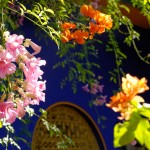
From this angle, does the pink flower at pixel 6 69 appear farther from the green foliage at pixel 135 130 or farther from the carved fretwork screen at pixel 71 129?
the carved fretwork screen at pixel 71 129

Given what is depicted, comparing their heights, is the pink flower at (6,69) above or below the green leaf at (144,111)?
above

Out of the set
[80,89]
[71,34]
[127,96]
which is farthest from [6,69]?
[80,89]

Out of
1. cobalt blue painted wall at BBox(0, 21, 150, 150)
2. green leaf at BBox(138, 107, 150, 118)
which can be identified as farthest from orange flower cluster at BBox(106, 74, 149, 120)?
cobalt blue painted wall at BBox(0, 21, 150, 150)

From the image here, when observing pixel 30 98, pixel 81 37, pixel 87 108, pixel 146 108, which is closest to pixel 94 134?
pixel 87 108

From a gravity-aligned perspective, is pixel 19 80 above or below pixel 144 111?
above

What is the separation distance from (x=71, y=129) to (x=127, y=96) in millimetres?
3675

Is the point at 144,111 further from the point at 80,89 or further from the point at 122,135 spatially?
the point at 80,89

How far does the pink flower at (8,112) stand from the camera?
56.2 inches

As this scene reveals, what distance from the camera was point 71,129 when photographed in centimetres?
427

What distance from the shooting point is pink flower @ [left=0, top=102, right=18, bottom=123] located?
143 cm

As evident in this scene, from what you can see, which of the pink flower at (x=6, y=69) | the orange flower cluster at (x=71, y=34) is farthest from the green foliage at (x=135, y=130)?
the orange flower cluster at (x=71, y=34)

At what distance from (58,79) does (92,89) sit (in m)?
0.28

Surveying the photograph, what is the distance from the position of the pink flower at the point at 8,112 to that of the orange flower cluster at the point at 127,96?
824mm

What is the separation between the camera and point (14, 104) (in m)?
1.46
